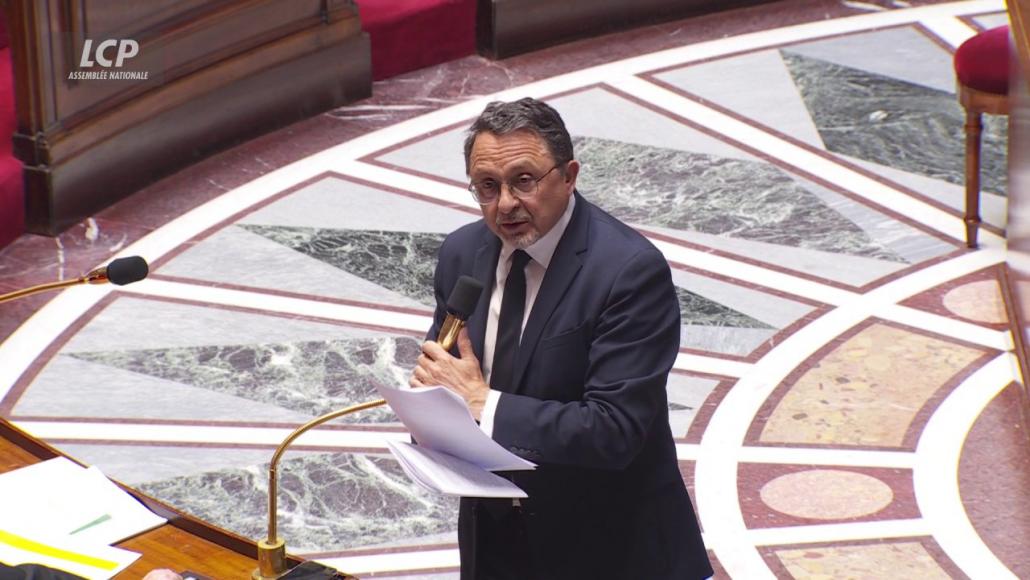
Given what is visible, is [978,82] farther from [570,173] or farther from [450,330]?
[450,330]

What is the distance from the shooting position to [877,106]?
6.66m

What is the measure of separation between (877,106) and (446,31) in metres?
1.83

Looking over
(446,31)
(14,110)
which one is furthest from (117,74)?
(446,31)

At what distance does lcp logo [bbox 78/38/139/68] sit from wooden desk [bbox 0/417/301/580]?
3.04m

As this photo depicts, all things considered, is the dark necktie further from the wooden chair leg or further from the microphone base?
the wooden chair leg

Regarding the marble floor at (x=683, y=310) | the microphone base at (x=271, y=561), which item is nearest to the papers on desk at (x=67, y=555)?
the microphone base at (x=271, y=561)

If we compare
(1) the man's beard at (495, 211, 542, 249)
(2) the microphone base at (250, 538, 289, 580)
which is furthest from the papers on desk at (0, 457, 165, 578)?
(1) the man's beard at (495, 211, 542, 249)

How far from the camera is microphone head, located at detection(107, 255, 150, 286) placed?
2756 millimetres

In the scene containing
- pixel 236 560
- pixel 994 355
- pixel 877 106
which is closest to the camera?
Answer: pixel 236 560

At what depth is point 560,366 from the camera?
105 inches

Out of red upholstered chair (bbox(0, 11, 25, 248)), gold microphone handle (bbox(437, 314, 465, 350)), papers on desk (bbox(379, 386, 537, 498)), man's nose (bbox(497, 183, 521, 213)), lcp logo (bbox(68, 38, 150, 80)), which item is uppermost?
man's nose (bbox(497, 183, 521, 213))

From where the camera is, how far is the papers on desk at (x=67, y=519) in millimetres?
2602

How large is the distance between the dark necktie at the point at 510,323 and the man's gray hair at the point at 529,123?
0.20 metres

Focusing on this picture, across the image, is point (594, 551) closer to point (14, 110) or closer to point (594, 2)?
point (14, 110)
